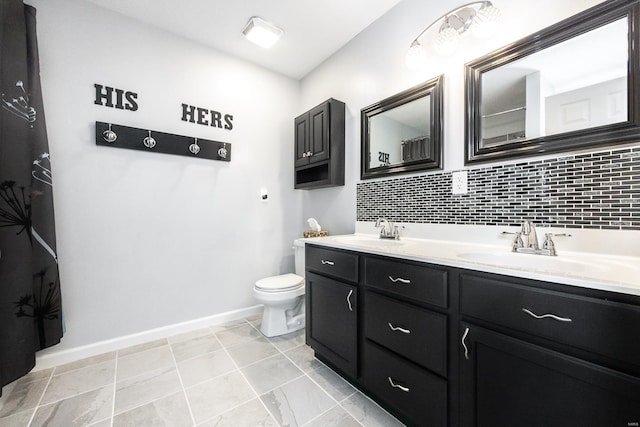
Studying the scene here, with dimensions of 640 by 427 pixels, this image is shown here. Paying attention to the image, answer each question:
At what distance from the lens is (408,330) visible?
3.78 ft

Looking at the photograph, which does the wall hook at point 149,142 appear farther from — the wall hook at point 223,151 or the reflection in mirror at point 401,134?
the reflection in mirror at point 401,134

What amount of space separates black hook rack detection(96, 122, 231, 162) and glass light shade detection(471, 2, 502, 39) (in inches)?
81.7

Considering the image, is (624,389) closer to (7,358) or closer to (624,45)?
(624,45)

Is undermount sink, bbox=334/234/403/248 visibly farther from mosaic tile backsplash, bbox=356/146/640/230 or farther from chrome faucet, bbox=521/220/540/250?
chrome faucet, bbox=521/220/540/250

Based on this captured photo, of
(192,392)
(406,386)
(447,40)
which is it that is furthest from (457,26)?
(192,392)

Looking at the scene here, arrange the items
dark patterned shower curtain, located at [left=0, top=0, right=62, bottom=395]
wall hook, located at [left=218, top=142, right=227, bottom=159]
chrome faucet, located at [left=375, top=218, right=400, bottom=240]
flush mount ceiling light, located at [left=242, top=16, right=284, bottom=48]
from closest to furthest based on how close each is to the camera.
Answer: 1. dark patterned shower curtain, located at [left=0, top=0, right=62, bottom=395]
2. chrome faucet, located at [left=375, top=218, right=400, bottom=240]
3. flush mount ceiling light, located at [left=242, top=16, right=284, bottom=48]
4. wall hook, located at [left=218, top=142, right=227, bottom=159]

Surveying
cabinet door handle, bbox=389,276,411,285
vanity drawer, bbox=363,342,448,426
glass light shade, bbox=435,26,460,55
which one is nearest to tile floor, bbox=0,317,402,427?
vanity drawer, bbox=363,342,448,426

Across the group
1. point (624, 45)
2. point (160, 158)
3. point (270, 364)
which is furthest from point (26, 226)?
point (624, 45)

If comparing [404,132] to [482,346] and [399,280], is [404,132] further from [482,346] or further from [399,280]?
[482,346]

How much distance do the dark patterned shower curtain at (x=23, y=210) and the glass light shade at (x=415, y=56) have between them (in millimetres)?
2335

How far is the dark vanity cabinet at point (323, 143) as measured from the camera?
7.32 feet

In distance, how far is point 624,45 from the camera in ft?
3.38

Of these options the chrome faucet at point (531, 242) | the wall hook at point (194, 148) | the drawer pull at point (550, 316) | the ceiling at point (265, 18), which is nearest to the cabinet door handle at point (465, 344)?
the drawer pull at point (550, 316)

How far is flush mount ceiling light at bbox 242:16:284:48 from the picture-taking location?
1.98m
